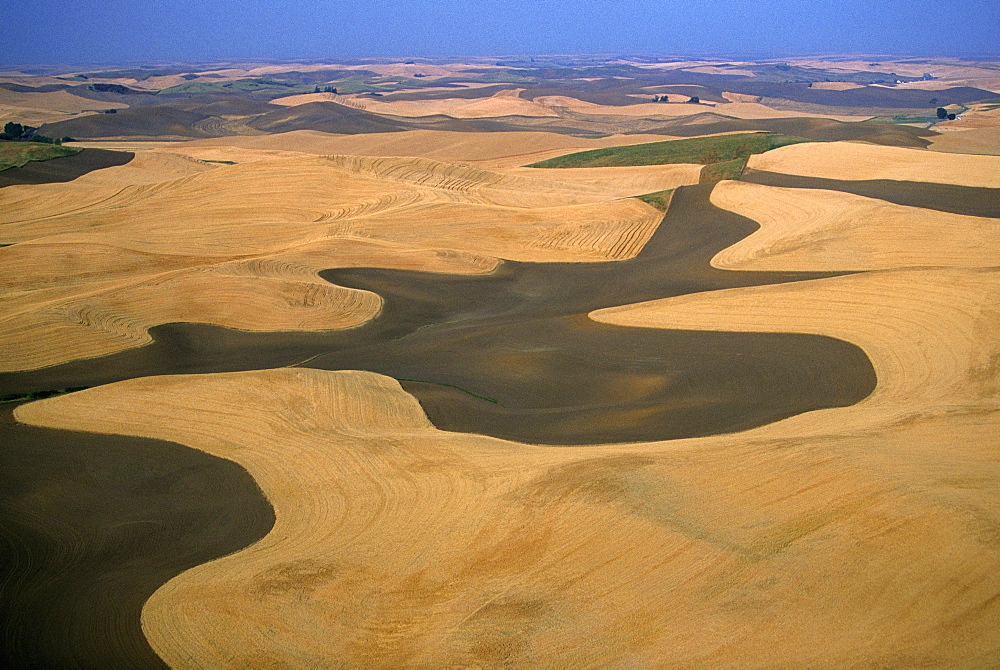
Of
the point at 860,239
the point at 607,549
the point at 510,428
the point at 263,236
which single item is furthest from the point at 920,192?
the point at 607,549

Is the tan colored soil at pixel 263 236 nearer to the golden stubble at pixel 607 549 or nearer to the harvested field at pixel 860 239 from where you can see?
the harvested field at pixel 860 239

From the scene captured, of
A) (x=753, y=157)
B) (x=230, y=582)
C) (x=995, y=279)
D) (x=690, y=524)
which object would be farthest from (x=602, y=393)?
(x=753, y=157)

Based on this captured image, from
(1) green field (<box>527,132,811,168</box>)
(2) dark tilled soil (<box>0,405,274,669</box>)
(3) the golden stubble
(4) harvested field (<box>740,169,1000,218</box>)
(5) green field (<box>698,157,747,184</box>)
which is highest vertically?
(1) green field (<box>527,132,811,168</box>)

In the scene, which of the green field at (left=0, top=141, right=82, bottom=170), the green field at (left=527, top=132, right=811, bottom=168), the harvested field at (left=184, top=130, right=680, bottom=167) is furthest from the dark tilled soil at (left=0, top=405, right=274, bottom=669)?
the harvested field at (left=184, top=130, right=680, bottom=167)

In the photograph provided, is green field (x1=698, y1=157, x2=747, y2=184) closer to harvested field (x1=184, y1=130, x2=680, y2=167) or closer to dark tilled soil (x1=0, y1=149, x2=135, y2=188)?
harvested field (x1=184, y1=130, x2=680, y2=167)

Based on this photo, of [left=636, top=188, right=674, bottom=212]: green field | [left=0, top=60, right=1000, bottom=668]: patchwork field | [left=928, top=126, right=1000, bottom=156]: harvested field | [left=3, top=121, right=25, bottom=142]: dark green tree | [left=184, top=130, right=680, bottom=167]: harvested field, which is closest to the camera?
[left=0, top=60, right=1000, bottom=668]: patchwork field

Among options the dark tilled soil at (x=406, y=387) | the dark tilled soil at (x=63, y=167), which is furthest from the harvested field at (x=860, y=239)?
the dark tilled soil at (x=63, y=167)

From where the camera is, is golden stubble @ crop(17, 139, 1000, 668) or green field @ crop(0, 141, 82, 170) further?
green field @ crop(0, 141, 82, 170)

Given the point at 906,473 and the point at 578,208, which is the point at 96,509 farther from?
the point at 578,208
